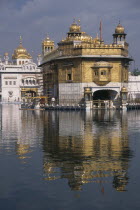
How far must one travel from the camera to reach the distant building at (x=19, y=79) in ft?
475

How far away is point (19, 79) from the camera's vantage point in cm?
14662

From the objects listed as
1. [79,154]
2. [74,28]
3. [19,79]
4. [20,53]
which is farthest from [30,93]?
[79,154]

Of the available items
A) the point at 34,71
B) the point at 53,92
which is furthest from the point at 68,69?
the point at 34,71

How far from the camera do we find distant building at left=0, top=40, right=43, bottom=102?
145 m

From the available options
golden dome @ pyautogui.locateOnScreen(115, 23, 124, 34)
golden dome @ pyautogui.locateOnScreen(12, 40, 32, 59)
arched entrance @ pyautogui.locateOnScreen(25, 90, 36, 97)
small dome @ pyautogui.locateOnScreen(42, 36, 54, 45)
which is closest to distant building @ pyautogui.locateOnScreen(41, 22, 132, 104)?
golden dome @ pyautogui.locateOnScreen(115, 23, 124, 34)

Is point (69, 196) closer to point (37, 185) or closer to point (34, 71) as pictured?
point (37, 185)

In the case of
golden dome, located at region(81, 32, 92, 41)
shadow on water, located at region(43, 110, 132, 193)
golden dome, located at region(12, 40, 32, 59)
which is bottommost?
shadow on water, located at region(43, 110, 132, 193)

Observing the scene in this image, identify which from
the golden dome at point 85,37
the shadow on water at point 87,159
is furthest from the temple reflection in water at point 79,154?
A: the golden dome at point 85,37

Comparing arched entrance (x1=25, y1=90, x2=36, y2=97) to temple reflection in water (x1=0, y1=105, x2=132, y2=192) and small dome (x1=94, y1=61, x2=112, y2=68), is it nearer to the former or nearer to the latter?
small dome (x1=94, y1=61, x2=112, y2=68)

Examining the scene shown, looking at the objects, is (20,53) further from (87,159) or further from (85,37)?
(87,159)

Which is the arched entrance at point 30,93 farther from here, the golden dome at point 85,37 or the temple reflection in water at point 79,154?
the temple reflection in water at point 79,154

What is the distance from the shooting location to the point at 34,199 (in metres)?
13.1

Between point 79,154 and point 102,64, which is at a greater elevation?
point 102,64

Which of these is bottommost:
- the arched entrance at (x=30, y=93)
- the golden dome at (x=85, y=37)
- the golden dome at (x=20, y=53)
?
the arched entrance at (x=30, y=93)
